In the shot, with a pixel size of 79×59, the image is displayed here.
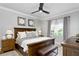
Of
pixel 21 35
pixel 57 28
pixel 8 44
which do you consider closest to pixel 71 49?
pixel 57 28

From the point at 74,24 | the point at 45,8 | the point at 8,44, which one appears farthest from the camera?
the point at 8,44

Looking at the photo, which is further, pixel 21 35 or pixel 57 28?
pixel 21 35

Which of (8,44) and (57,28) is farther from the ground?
(57,28)

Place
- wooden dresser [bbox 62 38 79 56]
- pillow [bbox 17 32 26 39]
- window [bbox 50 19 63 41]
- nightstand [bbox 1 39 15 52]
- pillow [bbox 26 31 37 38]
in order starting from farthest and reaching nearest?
1. pillow [bbox 26 31 37 38]
2. pillow [bbox 17 32 26 39]
3. nightstand [bbox 1 39 15 52]
4. window [bbox 50 19 63 41]
5. wooden dresser [bbox 62 38 79 56]

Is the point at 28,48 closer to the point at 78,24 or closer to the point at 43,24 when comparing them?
the point at 43,24

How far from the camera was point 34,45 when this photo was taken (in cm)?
178

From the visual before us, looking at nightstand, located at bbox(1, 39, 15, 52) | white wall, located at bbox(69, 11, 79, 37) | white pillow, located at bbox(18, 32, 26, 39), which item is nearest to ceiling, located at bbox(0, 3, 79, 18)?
white wall, located at bbox(69, 11, 79, 37)

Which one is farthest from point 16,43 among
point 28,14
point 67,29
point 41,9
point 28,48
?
point 67,29

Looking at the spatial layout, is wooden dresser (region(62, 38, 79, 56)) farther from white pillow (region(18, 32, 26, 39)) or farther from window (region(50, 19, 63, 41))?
white pillow (region(18, 32, 26, 39))

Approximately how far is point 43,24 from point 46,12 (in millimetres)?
290

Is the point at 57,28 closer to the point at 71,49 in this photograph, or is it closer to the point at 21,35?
the point at 71,49

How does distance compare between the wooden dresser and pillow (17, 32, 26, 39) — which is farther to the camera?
pillow (17, 32, 26, 39)

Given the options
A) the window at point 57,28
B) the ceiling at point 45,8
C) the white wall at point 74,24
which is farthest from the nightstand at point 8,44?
the white wall at point 74,24

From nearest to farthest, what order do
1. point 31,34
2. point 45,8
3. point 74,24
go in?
point 74,24 → point 45,8 → point 31,34
